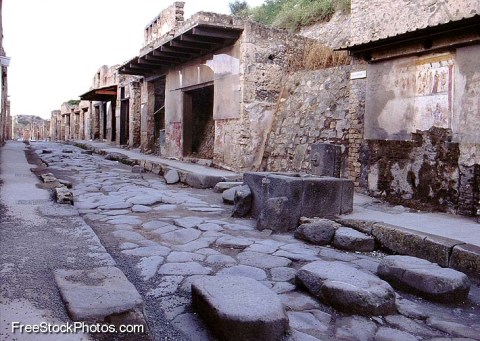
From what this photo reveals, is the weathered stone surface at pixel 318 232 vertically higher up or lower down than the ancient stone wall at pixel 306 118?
lower down

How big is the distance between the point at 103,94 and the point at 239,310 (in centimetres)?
1968

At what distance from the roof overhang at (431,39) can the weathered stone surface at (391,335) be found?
13.6 feet

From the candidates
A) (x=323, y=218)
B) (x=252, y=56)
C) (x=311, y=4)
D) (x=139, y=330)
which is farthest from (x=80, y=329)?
(x=311, y=4)

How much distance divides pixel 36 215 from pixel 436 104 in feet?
17.0

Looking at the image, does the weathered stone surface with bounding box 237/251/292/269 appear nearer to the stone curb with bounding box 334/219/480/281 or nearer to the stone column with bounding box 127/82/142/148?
the stone curb with bounding box 334/219/480/281

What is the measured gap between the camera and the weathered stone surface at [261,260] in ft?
11.4

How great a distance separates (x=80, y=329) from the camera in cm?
Result: 177

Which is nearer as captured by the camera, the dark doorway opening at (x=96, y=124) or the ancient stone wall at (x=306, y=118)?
the ancient stone wall at (x=306, y=118)

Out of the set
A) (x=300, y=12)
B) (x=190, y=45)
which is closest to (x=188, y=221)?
(x=190, y=45)

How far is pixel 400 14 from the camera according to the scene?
6.77 m

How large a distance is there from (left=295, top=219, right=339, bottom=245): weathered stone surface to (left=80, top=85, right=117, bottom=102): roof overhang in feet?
54.5

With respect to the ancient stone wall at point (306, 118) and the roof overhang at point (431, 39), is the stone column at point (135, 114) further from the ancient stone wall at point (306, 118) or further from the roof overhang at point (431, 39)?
the roof overhang at point (431, 39)

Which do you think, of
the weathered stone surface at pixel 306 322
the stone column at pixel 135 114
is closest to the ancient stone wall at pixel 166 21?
the stone column at pixel 135 114

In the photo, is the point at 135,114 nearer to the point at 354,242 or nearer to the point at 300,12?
the point at 300,12
